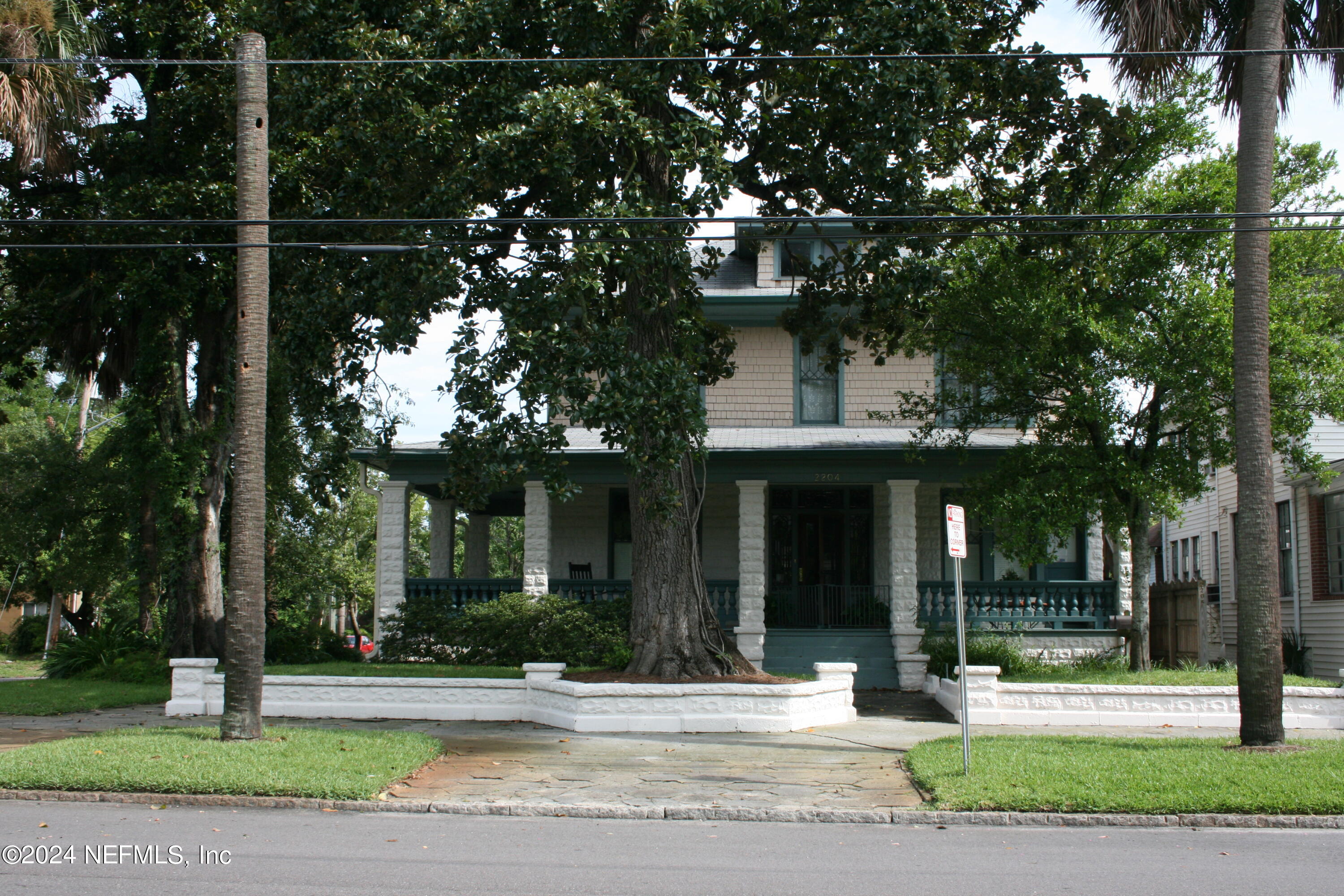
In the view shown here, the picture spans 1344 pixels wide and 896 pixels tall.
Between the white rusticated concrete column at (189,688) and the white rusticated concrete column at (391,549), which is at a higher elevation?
the white rusticated concrete column at (391,549)

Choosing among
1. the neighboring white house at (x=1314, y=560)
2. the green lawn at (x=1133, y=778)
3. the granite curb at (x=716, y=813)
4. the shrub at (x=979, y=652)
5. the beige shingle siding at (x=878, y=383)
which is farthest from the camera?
the beige shingle siding at (x=878, y=383)

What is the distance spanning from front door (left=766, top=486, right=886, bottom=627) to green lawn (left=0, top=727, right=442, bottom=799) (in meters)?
11.9

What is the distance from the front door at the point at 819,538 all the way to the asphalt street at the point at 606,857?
14.0 meters

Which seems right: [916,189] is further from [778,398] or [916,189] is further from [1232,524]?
[1232,524]

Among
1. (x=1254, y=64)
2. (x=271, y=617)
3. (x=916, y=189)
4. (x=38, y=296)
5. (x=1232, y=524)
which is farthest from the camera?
(x=1232, y=524)

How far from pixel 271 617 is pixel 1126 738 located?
16.7 metres

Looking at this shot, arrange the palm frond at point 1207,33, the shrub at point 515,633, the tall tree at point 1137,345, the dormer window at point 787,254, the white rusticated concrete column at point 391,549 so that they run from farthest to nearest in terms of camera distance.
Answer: the dormer window at point 787,254, the white rusticated concrete column at point 391,549, the shrub at point 515,633, the tall tree at point 1137,345, the palm frond at point 1207,33

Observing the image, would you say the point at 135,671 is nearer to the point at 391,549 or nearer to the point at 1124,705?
the point at 391,549

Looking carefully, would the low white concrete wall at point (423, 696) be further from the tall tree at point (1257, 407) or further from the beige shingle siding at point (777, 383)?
the beige shingle siding at point (777, 383)

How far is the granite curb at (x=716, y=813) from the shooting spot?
335 inches

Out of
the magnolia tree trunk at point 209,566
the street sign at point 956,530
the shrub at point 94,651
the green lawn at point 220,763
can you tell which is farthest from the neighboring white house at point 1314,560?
the shrub at point 94,651

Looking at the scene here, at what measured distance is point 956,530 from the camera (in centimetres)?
1016

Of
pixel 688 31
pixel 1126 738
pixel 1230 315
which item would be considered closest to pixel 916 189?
pixel 688 31

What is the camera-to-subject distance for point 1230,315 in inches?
576
